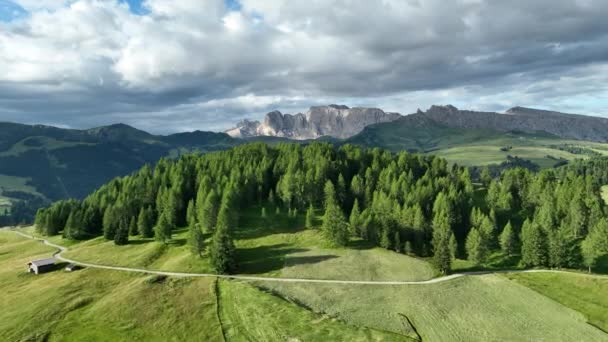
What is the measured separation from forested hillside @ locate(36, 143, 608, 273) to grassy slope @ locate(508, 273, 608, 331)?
18246 mm

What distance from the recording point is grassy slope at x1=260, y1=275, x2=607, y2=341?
6950cm

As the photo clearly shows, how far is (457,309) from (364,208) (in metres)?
84.1

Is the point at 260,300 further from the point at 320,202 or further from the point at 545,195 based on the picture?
the point at 545,195

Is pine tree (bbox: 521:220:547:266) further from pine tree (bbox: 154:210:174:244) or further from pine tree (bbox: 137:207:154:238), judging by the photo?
pine tree (bbox: 137:207:154:238)

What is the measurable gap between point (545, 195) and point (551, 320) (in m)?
99.3

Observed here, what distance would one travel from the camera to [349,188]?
6742 inches

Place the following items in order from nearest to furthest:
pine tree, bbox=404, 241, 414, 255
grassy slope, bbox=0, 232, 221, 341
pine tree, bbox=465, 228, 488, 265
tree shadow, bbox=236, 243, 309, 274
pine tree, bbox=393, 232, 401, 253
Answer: grassy slope, bbox=0, 232, 221, 341
tree shadow, bbox=236, 243, 309, 274
pine tree, bbox=465, 228, 488, 265
pine tree, bbox=404, 241, 414, 255
pine tree, bbox=393, 232, 401, 253

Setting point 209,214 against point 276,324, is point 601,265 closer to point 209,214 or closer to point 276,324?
point 276,324

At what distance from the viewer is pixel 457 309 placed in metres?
78.7

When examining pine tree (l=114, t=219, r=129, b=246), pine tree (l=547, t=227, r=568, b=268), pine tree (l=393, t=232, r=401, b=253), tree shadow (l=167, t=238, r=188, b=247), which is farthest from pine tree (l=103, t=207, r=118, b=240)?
pine tree (l=547, t=227, r=568, b=268)

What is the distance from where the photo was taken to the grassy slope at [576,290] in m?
77.9

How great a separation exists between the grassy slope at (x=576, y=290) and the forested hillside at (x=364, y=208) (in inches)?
718

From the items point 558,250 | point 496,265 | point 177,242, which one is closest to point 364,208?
point 496,265

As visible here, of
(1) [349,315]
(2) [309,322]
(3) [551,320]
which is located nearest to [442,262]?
(3) [551,320]
